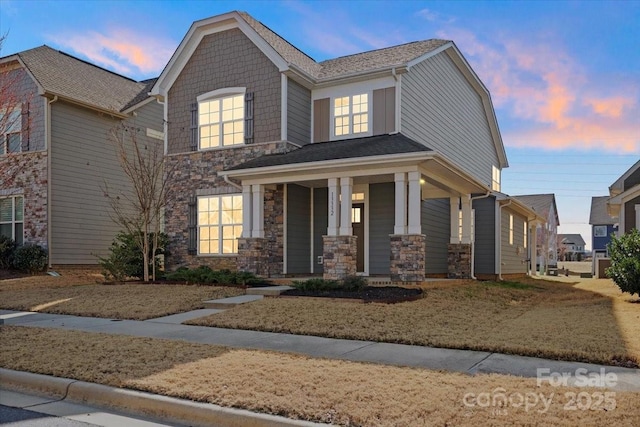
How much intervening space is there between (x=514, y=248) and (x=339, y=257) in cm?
1238

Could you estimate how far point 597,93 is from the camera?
17.2 m

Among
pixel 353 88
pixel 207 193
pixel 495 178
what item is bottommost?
pixel 207 193

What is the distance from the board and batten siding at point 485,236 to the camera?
20.4m

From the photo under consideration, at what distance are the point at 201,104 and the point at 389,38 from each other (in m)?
8.19

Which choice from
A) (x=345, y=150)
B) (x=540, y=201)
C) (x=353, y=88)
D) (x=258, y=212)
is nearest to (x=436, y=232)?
(x=353, y=88)

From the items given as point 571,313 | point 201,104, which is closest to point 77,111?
point 201,104

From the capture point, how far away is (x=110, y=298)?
41.4 ft

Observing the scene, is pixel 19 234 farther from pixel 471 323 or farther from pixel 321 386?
pixel 321 386

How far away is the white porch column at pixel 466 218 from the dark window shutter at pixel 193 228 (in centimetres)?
870

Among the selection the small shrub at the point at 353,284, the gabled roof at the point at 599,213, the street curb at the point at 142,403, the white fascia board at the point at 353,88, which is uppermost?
the white fascia board at the point at 353,88

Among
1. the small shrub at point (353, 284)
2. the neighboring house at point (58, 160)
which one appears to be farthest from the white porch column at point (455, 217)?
the neighboring house at point (58, 160)

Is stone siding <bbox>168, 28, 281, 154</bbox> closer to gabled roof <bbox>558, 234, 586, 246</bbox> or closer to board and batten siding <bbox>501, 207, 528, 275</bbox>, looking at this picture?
board and batten siding <bbox>501, 207, 528, 275</bbox>

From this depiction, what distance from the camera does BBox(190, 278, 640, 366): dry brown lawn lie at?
7039 millimetres

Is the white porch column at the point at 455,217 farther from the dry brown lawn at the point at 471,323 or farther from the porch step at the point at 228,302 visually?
the porch step at the point at 228,302
